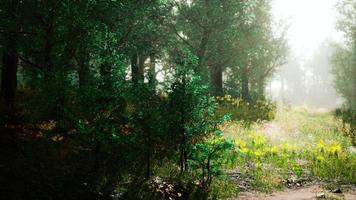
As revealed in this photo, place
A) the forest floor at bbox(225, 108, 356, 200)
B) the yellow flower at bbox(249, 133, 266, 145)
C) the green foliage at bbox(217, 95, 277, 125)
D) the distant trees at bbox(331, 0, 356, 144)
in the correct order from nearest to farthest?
the forest floor at bbox(225, 108, 356, 200) < the yellow flower at bbox(249, 133, 266, 145) < the green foliage at bbox(217, 95, 277, 125) < the distant trees at bbox(331, 0, 356, 144)

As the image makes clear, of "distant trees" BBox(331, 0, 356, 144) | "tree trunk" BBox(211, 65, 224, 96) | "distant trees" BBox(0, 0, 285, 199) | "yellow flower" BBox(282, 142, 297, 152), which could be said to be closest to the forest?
"distant trees" BBox(0, 0, 285, 199)

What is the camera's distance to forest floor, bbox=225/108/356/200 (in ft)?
30.0

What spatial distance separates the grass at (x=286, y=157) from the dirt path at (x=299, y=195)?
38 centimetres

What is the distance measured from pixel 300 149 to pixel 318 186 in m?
3.81

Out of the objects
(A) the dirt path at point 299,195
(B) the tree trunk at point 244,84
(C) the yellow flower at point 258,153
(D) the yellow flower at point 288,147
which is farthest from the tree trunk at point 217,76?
(A) the dirt path at point 299,195

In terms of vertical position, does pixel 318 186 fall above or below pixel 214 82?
below

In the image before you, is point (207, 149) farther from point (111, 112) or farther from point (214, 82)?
point (214, 82)

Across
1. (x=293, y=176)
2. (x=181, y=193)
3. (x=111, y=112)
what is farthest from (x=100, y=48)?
(x=293, y=176)

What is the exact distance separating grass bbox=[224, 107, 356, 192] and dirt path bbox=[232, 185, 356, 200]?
1.25ft

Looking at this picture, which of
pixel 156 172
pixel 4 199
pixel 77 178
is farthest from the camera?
pixel 156 172

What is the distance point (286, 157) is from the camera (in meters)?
12.3

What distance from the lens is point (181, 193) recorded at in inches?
338

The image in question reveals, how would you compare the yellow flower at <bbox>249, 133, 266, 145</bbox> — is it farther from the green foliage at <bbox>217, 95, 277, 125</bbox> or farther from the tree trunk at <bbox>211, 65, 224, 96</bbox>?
the tree trunk at <bbox>211, 65, 224, 96</bbox>

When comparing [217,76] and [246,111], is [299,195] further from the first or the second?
[217,76]
